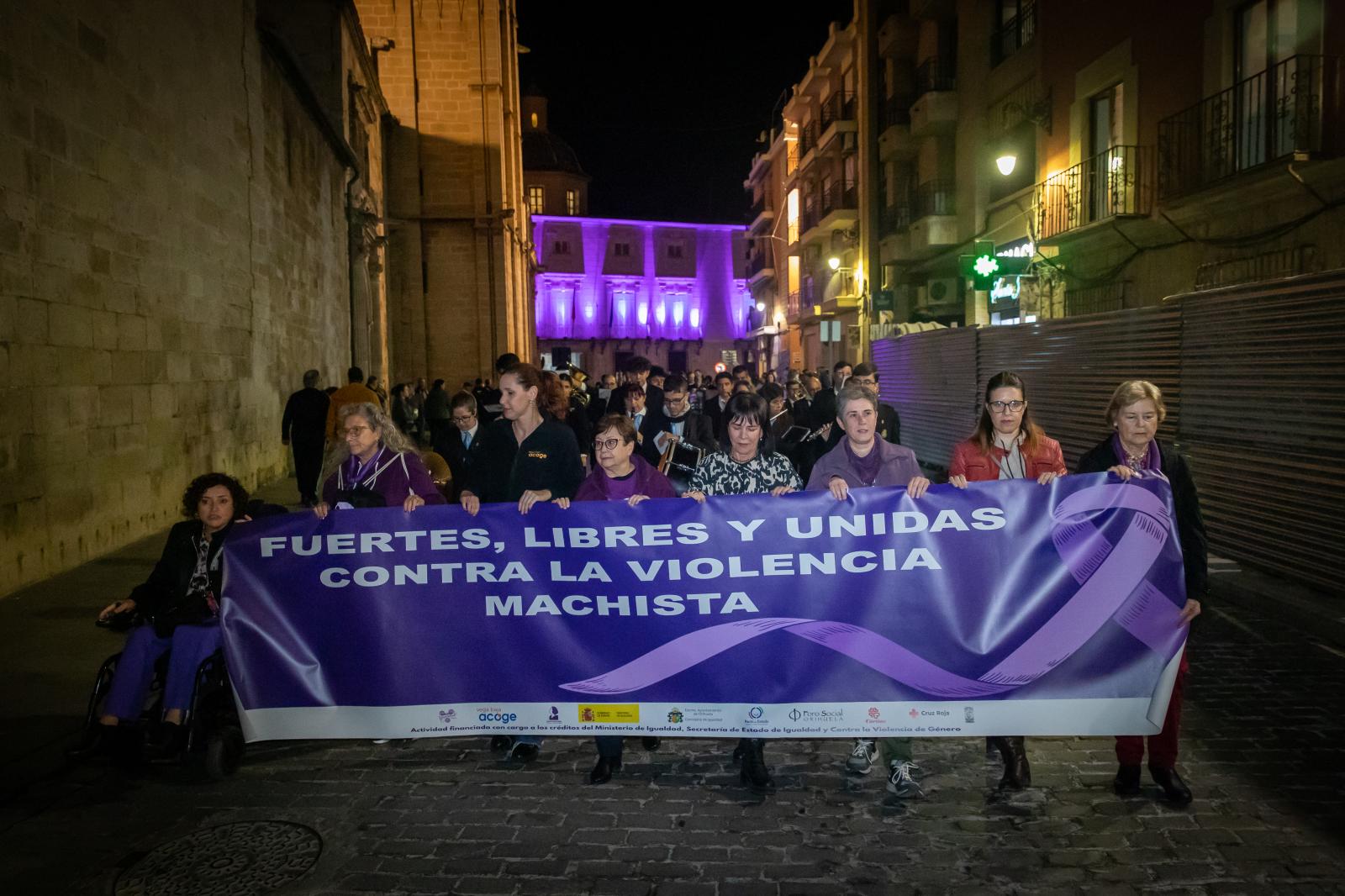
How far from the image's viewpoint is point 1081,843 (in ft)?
12.6

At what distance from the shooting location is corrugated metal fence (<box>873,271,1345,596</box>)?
281 inches

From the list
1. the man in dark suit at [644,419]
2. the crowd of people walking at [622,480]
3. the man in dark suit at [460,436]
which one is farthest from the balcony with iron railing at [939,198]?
the crowd of people walking at [622,480]

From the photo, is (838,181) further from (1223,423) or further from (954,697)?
(954,697)

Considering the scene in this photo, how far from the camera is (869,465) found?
484cm

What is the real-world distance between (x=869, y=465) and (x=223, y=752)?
11.3ft

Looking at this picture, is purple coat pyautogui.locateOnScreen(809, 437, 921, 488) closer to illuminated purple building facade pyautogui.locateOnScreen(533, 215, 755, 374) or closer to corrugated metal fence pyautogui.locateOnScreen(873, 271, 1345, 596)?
corrugated metal fence pyautogui.locateOnScreen(873, 271, 1345, 596)

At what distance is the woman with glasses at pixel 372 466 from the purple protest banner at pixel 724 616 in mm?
526

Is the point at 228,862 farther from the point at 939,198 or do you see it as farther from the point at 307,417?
the point at 939,198

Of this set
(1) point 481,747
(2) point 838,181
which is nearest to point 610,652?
(1) point 481,747

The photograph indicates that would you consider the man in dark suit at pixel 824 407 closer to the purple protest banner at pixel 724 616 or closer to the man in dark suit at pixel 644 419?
the man in dark suit at pixel 644 419

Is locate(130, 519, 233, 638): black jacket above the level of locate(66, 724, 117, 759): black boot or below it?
above

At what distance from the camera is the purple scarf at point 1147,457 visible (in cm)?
448

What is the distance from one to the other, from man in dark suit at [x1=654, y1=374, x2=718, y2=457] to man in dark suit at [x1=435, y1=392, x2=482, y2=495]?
1738 millimetres

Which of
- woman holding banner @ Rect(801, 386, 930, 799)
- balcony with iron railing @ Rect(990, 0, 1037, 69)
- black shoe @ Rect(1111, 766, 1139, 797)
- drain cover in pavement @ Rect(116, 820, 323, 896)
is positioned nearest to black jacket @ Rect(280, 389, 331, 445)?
drain cover in pavement @ Rect(116, 820, 323, 896)
